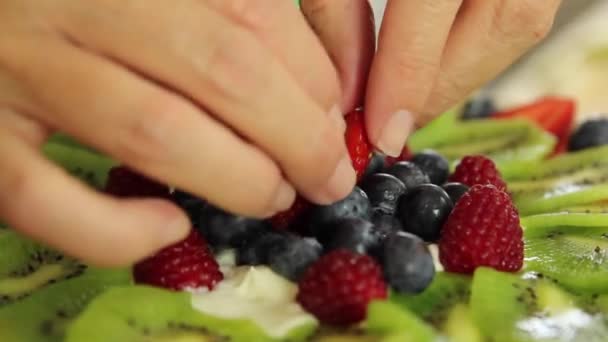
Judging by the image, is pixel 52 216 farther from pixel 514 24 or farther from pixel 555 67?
pixel 555 67

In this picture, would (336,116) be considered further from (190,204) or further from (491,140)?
(491,140)

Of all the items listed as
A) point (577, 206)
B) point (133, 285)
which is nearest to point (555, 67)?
point (577, 206)

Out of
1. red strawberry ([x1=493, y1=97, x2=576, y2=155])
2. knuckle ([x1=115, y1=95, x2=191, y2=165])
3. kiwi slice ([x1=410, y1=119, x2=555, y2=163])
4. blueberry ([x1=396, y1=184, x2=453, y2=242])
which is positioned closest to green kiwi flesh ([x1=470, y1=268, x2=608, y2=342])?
blueberry ([x1=396, y1=184, x2=453, y2=242])

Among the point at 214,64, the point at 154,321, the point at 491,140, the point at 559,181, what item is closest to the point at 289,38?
the point at 214,64

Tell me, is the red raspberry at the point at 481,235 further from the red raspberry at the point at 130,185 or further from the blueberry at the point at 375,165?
the red raspberry at the point at 130,185

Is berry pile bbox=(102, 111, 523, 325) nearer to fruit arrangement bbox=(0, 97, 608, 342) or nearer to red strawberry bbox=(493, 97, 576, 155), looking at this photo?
fruit arrangement bbox=(0, 97, 608, 342)
